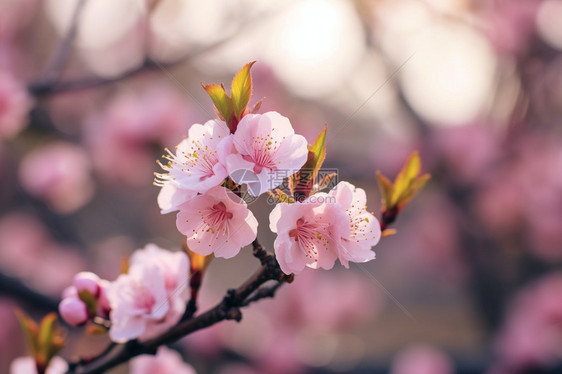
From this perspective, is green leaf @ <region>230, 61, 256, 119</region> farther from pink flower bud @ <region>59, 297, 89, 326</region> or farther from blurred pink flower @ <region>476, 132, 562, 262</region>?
blurred pink flower @ <region>476, 132, 562, 262</region>

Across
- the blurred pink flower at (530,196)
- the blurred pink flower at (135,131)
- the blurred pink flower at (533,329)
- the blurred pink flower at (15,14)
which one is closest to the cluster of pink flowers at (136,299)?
the blurred pink flower at (533,329)

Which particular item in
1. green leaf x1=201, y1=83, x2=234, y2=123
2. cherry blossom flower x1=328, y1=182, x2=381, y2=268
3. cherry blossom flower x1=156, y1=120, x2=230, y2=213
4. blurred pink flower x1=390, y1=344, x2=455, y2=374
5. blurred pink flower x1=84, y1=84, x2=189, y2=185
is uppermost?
green leaf x1=201, y1=83, x2=234, y2=123

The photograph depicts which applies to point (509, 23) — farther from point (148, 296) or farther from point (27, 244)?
point (27, 244)

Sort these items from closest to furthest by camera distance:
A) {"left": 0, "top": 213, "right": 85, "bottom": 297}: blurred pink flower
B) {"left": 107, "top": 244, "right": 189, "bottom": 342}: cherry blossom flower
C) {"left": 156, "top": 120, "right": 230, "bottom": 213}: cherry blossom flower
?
{"left": 156, "top": 120, "right": 230, "bottom": 213}: cherry blossom flower < {"left": 107, "top": 244, "right": 189, "bottom": 342}: cherry blossom flower < {"left": 0, "top": 213, "right": 85, "bottom": 297}: blurred pink flower

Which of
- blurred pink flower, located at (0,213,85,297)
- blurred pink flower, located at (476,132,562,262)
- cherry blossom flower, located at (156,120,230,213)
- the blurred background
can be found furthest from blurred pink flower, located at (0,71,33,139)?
blurred pink flower, located at (476,132,562,262)

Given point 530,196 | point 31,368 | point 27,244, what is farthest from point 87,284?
point 27,244

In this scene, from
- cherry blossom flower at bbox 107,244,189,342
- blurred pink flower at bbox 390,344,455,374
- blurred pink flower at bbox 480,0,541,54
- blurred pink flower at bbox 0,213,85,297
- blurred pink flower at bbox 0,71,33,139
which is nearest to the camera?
cherry blossom flower at bbox 107,244,189,342

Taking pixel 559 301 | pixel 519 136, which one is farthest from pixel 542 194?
pixel 559 301
